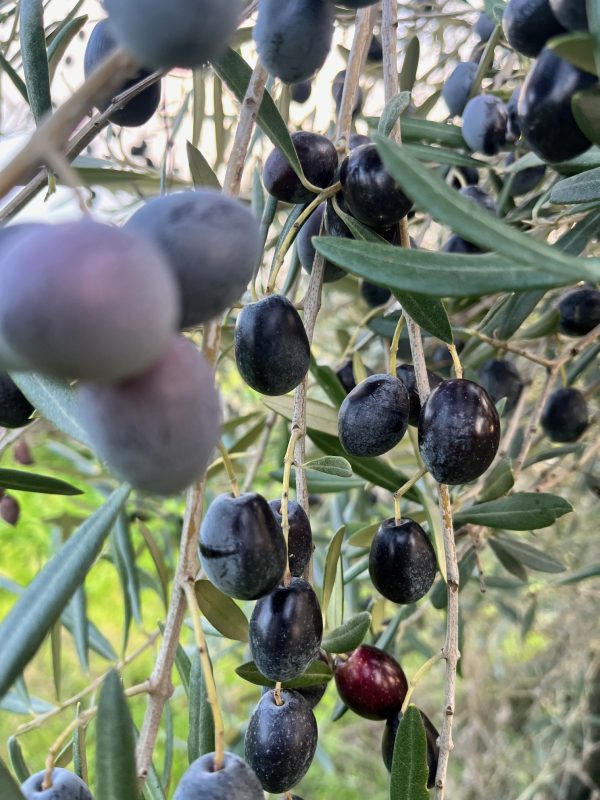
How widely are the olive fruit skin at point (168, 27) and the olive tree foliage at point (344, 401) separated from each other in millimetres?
46

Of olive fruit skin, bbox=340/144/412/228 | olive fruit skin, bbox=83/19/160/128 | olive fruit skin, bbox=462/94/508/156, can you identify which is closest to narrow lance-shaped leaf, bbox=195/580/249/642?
olive fruit skin, bbox=340/144/412/228

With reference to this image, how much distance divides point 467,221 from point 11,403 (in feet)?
1.24

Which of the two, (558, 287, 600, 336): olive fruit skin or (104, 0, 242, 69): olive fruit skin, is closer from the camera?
(104, 0, 242, 69): olive fruit skin

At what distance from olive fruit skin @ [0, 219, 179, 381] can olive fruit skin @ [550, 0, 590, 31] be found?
0.37 meters

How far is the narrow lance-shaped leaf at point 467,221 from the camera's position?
403mm

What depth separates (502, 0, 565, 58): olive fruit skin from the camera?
546mm

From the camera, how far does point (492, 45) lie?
35.0 inches

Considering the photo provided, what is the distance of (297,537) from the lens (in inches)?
24.2

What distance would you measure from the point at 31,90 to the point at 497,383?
78 centimetres

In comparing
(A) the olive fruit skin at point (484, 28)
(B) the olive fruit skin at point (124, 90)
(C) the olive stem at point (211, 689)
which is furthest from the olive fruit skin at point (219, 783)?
(A) the olive fruit skin at point (484, 28)

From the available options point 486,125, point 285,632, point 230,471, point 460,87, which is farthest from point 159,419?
point 460,87

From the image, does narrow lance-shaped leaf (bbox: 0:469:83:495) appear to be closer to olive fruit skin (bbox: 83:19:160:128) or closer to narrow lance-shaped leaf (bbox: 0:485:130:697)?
narrow lance-shaped leaf (bbox: 0:485:130:697)

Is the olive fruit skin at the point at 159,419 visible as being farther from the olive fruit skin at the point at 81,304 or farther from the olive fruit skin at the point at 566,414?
the olive fruit skin at the point at 566,414

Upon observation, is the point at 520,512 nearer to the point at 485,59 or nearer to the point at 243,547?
the point at 243,547
